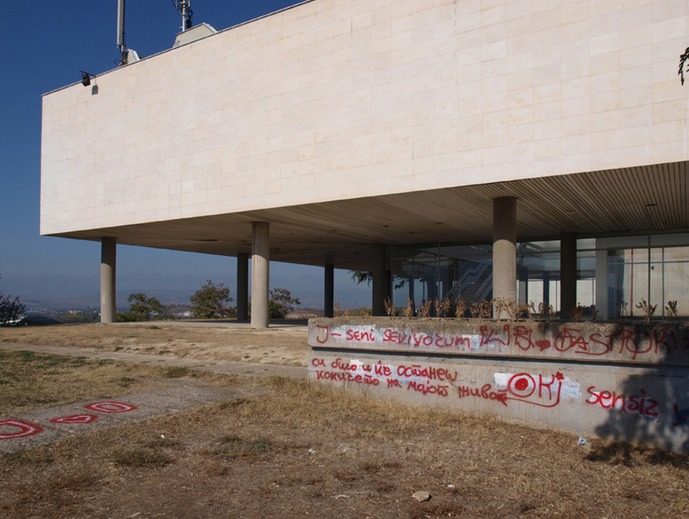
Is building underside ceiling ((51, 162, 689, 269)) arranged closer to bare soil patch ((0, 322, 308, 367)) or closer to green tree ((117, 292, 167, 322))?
bare soil patch ((0, 322, 308, 367))

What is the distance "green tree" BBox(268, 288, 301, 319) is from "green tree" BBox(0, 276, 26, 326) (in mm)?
17584

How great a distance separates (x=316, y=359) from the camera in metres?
9.34

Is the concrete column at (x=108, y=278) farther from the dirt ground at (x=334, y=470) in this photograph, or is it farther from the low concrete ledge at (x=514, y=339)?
the dirt ground at (x=334, y=470)

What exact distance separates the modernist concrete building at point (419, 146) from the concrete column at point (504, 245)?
0.06 m

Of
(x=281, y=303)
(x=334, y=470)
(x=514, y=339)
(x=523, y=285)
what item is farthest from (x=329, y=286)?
(x=334, y=470)

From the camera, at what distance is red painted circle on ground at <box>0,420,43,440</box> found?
21.8 feet

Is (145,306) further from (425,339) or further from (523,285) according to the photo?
(425,339)

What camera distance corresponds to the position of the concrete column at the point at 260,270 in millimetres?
24906

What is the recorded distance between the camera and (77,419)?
745 centimetres

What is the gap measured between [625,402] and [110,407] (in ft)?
21.2

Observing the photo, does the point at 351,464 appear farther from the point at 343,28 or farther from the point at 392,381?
the point at 343,28

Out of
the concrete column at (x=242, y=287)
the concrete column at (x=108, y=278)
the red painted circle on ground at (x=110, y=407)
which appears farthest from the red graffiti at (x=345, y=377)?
the concrete column at (x=242, y=287)

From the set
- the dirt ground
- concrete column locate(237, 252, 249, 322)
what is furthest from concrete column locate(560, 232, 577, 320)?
the dirt ground

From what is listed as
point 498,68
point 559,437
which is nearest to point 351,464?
point 559,437
